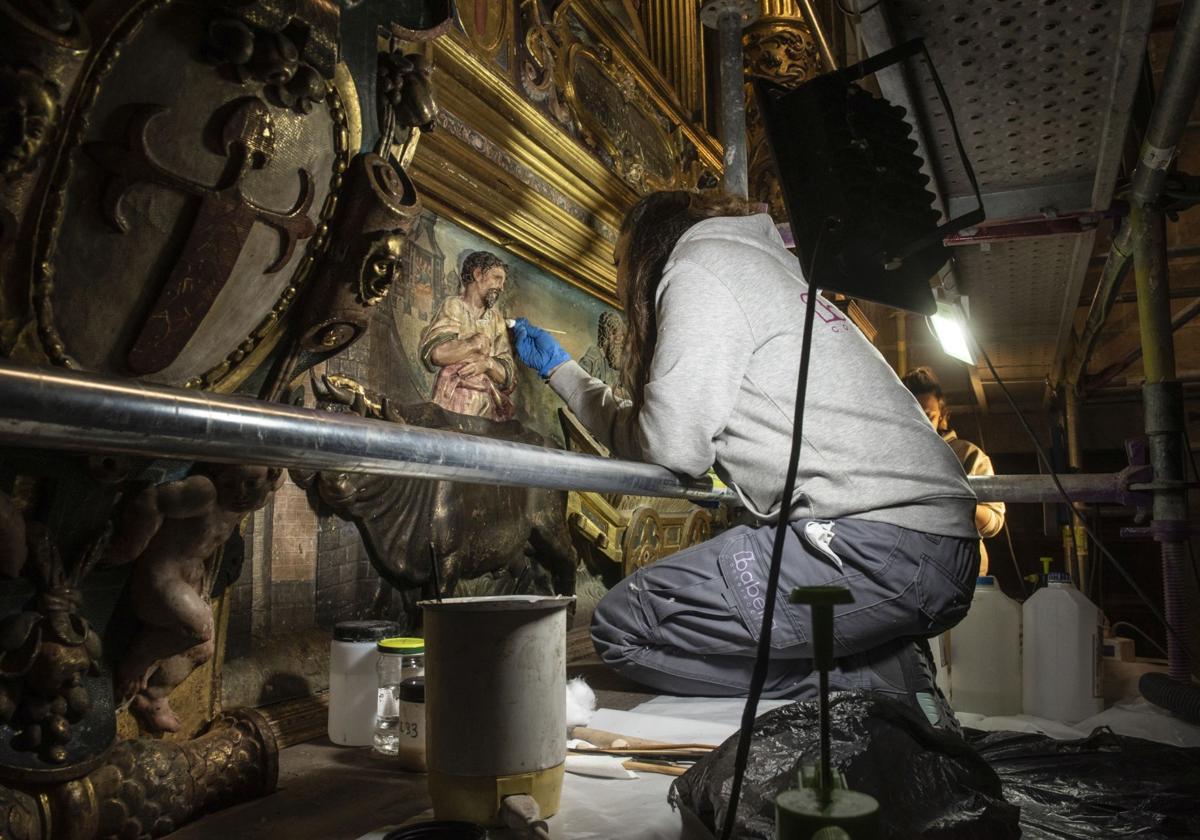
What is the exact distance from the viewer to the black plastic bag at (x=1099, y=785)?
0.95 meters

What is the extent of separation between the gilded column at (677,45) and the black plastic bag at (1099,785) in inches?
141

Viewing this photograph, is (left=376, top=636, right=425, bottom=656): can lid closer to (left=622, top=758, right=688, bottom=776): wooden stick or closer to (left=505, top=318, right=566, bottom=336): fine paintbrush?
(left=622, top=758, right=688, bottom=776): wooden stick

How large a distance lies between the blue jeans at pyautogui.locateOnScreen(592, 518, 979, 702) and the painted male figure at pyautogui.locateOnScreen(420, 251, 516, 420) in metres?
0.79

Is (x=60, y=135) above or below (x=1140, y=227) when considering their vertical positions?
below

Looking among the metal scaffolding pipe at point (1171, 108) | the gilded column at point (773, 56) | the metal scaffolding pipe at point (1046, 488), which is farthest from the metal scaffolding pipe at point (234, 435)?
the gilded column at point (773, 56)

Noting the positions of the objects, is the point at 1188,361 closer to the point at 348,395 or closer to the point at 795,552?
the point at 795,552

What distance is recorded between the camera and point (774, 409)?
1.61 meters

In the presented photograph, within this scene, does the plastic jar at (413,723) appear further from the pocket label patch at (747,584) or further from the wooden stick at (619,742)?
the pocket label patch at (747,584)

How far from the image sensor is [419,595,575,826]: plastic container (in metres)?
0.90

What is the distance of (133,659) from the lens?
115 cm

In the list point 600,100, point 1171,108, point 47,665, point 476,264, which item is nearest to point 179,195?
point 47,665

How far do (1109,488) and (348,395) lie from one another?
2.23 meters

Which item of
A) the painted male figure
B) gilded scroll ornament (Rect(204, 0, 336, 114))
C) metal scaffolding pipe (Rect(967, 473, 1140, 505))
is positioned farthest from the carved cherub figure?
metal scaffolding pipe (Rect(967, 473, 1140, 505))

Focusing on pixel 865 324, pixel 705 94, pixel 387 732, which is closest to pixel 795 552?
pixel 387 732
